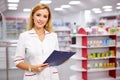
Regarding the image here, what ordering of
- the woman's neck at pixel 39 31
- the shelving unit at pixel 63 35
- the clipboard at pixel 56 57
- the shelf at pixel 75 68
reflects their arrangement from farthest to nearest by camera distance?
the shelving unit at pixel 63 35 < the shelf at pixel 75 68 < the woman's neck at pixel 39 31 < the clipboard at pixel 56 57

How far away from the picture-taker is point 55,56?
5.16ft

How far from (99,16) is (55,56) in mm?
17791

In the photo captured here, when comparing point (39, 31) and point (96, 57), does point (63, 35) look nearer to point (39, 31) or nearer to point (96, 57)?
point (96, 57)

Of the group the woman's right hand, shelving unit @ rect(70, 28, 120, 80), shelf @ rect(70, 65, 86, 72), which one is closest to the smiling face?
the woman's right hand

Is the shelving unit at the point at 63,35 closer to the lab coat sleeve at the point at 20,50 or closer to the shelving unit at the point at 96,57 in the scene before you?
the shelving unit at the point at 96,57

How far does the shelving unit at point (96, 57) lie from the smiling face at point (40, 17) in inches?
144

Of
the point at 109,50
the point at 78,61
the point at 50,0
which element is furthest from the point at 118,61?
the point at 50,0

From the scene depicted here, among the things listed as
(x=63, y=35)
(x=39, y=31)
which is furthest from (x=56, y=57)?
(x=63, y=35)

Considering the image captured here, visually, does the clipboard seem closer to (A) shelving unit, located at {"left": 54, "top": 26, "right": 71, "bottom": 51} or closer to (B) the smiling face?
(B) the smiling face

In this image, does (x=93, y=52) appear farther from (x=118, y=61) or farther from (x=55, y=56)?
(x=55, y=56)

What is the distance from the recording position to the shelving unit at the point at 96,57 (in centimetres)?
532

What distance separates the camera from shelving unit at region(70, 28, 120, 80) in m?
5.32

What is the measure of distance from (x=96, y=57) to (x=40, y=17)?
400 centimetres

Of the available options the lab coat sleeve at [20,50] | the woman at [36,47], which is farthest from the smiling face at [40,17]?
the lab coat sleeve at [20,50]
